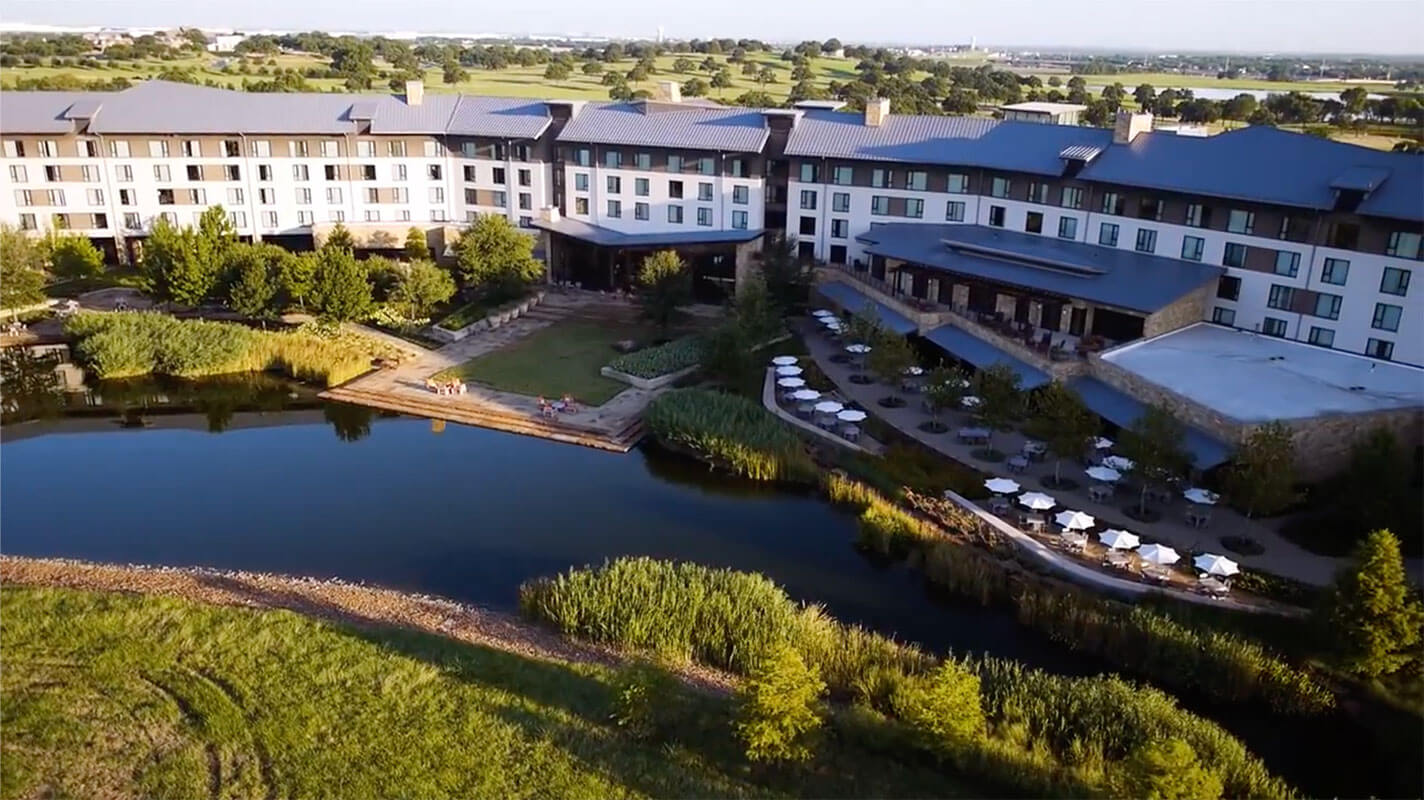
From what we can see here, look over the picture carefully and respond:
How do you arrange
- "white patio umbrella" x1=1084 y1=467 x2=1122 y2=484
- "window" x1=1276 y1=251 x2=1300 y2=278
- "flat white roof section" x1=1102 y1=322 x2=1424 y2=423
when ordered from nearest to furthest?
1. "white patio umbrella" x1=1084 y1=467 x2=1122 y2=484
2. "flat white roof section" x1=1102 y1=322 x2=1424 y2=423
3. "window" x1=1276 y1=251 x2=1300 y2=278

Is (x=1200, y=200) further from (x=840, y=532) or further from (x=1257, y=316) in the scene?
(x=840, y=532)

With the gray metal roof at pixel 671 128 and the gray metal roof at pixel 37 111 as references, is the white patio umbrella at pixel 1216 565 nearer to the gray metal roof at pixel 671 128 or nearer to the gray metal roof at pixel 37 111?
the gray metal roof at pixel 671 128

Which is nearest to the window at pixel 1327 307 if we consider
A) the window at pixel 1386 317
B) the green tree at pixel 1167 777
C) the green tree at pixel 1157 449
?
the window at pixel 1386 317

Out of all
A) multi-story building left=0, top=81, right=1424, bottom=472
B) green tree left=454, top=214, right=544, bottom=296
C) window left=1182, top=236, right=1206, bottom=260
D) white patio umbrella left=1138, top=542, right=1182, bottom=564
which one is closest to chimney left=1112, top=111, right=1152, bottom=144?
multi-story building left=0, top=81, right=1424, bottom=472

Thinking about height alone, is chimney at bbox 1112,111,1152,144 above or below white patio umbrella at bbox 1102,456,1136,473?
above

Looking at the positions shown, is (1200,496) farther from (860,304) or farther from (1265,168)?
(860,304)

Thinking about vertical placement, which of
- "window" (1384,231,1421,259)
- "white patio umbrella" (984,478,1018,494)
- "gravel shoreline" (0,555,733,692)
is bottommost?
"gravel shoreline" (0,555,733,692)

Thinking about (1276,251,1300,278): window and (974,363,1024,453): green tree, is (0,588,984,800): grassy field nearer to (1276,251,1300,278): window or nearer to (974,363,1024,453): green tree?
(974,363,1024,453): green tree
